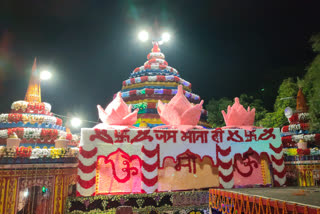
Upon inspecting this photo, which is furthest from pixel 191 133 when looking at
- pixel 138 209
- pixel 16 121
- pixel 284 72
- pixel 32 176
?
pixel 284 72

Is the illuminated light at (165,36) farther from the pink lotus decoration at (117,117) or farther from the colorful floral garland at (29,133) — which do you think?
the colorful floral garland at (29,133)

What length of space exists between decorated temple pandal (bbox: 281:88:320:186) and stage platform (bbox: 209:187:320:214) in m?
5.46

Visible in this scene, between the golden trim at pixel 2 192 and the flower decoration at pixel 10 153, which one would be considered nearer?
the golden trim at pixel 2 192

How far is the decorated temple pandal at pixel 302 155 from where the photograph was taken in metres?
10.5

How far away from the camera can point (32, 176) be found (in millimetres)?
7637

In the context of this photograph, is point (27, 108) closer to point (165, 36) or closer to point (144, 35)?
point (144, 35)

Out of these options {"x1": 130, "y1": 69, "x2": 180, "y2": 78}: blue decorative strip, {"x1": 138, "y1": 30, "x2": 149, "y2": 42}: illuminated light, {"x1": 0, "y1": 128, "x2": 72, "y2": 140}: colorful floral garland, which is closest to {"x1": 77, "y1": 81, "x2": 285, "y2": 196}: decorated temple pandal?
{"x1": 0, "y1": 128, "x2": 72, "y2": 140}: colorful floral garland

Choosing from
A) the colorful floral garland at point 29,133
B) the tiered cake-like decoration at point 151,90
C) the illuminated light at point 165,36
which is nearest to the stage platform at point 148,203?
the tiered cake-like decoration at point 151,90

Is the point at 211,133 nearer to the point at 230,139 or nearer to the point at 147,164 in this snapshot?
the point at 230,139

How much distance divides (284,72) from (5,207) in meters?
25.1

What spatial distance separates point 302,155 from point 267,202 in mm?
7325

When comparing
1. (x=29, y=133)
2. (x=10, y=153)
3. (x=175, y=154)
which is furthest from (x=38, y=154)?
(x=175, y=154)

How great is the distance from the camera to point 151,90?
13383mm

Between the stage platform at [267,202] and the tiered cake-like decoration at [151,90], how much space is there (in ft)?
19.9
